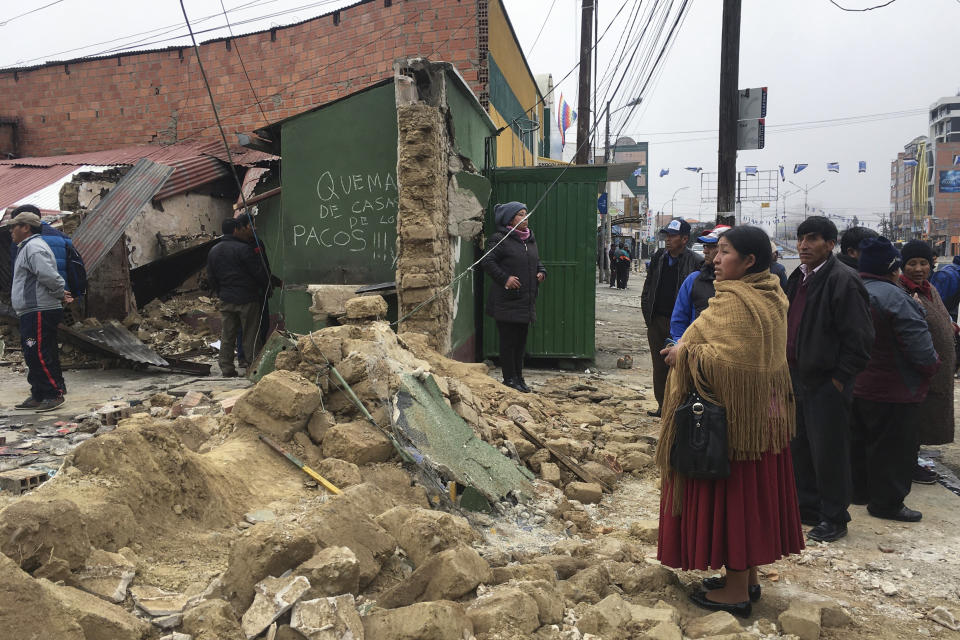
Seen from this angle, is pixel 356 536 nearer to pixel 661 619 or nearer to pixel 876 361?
pixel 661 619

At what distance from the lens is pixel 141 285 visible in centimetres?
986

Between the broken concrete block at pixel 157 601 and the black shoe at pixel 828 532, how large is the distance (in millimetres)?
3193

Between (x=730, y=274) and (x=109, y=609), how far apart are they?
2.50 meters

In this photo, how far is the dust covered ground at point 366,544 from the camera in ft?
7.13

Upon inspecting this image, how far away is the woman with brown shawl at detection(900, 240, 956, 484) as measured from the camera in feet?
14.8

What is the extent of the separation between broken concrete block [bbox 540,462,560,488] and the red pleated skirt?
1492 millimetres

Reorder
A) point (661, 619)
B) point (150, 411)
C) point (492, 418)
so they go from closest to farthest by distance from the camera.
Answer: point (661, 619) < point (492, 418) < point (150, 411)

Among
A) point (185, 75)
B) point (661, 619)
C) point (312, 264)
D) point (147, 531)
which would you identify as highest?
point (185, 75)

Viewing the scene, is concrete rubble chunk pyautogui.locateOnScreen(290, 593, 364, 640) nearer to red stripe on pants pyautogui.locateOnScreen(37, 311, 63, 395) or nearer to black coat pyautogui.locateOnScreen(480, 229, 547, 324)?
black coat pyautogui.locateOnScreen(480, 229, 547, 324)

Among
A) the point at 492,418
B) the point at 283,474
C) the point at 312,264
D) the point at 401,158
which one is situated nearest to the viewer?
the point at 283,474

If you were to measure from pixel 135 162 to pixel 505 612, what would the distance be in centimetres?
1353

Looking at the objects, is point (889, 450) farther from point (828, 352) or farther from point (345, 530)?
point (345, 530)

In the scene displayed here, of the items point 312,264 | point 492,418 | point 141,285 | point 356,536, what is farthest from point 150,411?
point 141,285

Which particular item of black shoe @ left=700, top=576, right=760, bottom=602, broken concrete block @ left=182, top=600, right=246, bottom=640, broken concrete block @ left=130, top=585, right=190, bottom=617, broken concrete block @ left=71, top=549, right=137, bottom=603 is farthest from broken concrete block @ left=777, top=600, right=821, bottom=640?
broken concrete block @ left=71, top=549, right=137, bottom=603
